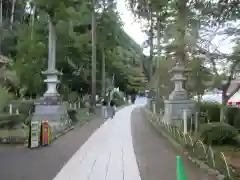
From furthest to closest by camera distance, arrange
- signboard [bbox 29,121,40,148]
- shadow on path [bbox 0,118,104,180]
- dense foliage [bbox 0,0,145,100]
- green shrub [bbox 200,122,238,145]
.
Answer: dense foliage [bbox 0,0,145,100] → signboard [bbox 29,121,40,148] → green shrub [bbox 200,122,238,145] → shadow on path [bbox 0,118,104,180]

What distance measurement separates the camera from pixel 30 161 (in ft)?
35.1

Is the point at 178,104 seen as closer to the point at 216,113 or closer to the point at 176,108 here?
the point at 176,108

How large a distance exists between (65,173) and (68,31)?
32431 millimetres

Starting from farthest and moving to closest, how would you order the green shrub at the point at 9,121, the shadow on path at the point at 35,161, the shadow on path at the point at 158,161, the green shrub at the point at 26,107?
the green shrub at the point at 26,107
the green shrub at the point at 9,121
the shadow on path at the point at 35,161
the shadow on path at the point at 158,161

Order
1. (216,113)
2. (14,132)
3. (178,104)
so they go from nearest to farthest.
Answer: (14,132) → (216,113) → (178,104)

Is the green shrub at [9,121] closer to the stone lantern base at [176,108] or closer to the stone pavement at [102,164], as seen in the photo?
the stone pavement at [102,164]

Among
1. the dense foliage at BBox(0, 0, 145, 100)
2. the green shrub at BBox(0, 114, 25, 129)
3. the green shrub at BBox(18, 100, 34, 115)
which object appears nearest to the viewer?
the green shrub at BBox(0, 114, 25, 129)

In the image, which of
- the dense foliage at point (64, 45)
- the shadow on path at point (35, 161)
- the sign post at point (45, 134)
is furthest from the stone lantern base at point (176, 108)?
the dense foliage at point (64, 45)

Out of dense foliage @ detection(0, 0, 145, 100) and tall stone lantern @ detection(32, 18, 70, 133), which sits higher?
dense foliage @ detection(0, 0, 145, 100)

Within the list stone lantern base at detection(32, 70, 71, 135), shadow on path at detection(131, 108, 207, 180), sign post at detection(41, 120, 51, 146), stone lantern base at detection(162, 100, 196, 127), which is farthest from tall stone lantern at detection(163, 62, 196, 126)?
sign post at detection(41, 120, 51, 146)

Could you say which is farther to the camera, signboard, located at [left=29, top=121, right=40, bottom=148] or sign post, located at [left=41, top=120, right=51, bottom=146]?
sign post, located at [left=41, top=120, right=51, bottom=146]

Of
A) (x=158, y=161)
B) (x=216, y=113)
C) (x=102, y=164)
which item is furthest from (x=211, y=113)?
(x=102, y=164)

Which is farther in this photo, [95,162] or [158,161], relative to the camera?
[158,161]

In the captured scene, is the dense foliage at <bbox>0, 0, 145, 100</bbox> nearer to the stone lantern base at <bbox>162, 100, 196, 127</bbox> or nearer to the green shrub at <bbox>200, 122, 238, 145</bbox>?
the stone lantern base at <bbox>162, 100, 196, 127</bbox>
